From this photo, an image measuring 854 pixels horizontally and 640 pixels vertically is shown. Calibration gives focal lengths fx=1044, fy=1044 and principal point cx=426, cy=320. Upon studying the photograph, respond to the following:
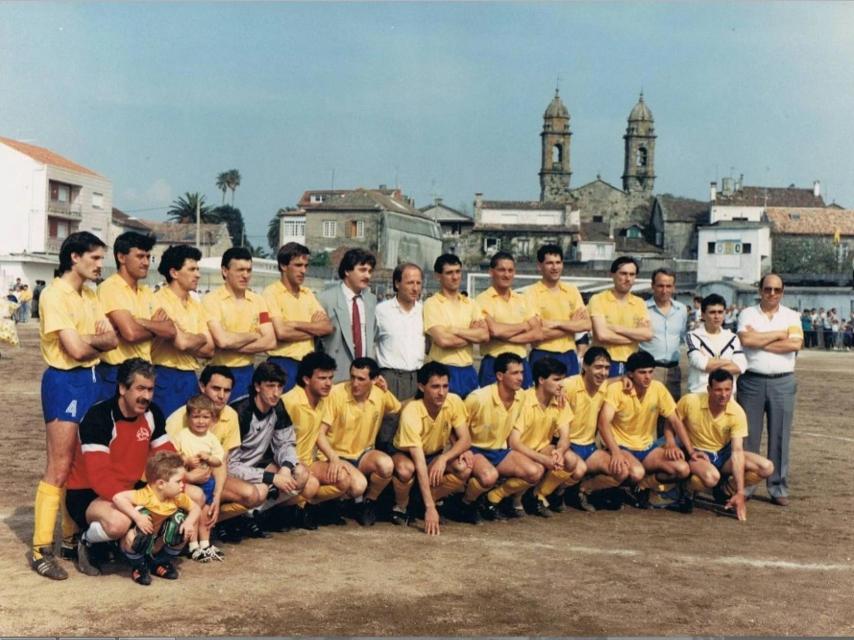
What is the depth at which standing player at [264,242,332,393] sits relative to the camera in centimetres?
874

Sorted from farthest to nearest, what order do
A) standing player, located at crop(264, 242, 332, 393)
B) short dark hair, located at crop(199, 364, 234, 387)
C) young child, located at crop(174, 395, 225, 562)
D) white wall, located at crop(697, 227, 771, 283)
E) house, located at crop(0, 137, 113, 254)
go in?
1. white wall, located at crop(697, 227, 771, 283)
2. house, located at crop(0, 137, 113, 254)
3. standing player, located at crop(264, 242, 332, 393)
4. short dark hair, located at crop(199, 364, 234, 387)
5. young child, located at crop(174, 395, 225, 562)

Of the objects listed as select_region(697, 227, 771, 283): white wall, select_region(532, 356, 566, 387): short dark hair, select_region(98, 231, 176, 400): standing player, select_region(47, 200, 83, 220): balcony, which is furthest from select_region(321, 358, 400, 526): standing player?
select_region(697, 227, 771, 283): white wall

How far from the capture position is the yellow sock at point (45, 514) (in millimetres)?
6625

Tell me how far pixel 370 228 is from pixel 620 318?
227 feet

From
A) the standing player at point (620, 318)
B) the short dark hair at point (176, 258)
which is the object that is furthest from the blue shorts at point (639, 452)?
the short dark hair at point (176, 258)

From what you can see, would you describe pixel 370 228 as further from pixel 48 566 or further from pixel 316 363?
pixel 48 566

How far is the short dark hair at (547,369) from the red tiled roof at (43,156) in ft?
194

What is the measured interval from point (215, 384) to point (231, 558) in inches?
47.1

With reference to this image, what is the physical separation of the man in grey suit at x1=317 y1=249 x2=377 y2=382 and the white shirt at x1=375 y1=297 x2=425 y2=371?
6.5 inches

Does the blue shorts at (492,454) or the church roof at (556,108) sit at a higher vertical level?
the church roof at (556,108)

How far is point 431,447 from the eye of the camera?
333 inches

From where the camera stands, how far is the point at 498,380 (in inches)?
335

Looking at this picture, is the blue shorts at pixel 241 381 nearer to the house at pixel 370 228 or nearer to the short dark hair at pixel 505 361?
the short dark hair at pixel 505 361

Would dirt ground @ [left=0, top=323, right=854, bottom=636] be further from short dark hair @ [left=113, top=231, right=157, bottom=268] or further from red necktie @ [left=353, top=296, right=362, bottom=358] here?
short dark hair @ [left=113, top=231, right=157, bottom=268]
